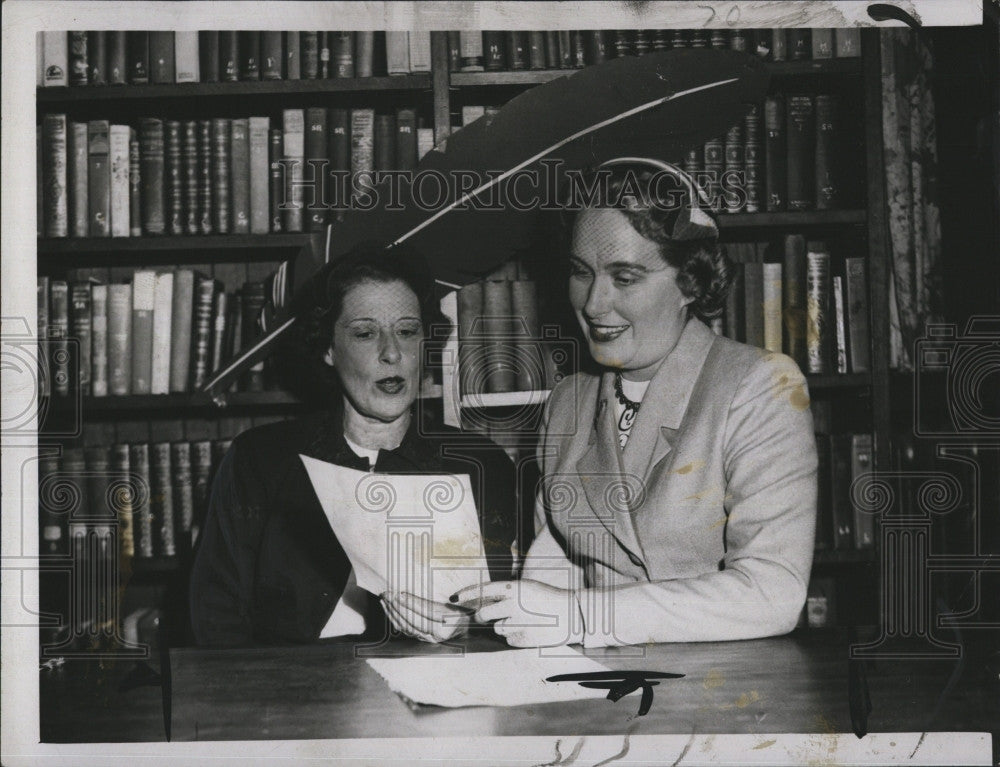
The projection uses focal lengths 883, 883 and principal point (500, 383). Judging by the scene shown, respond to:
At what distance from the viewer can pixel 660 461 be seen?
1.45 meters

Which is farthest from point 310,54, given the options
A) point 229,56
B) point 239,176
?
point 239,176

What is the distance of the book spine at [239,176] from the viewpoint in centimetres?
155

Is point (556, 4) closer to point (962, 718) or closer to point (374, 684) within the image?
point (374, 684)

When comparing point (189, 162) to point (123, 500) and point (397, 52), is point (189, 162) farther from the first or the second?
point (123, 500)

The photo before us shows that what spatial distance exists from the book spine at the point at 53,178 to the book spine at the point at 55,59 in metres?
0.06

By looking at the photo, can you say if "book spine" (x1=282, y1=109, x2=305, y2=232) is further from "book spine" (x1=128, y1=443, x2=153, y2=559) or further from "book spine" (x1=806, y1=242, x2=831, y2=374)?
"book spine" (x1=806, y1=242, x2=831, y2=374)

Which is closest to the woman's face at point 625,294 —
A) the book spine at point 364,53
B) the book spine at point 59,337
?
the book spine at point 364,53

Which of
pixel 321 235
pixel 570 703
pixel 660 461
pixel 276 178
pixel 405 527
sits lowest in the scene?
pixel 570 703

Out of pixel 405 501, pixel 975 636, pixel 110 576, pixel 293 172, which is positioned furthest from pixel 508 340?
pixel 975 636

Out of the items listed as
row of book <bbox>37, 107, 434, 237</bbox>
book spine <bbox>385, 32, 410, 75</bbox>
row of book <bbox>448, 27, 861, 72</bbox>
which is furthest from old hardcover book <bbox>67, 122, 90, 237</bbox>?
row of book <bbox>448, 27, 861, 72</bbox>

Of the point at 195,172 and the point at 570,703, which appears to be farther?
the point at 195,172

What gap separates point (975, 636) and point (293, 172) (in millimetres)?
1436

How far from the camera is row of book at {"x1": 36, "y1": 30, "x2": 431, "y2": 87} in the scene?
1535mm

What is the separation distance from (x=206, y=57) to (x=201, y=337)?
0.49m
